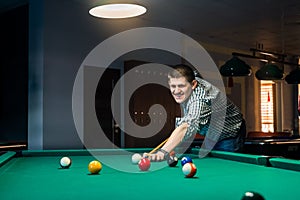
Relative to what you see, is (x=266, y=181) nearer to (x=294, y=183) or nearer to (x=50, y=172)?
(x=294, y=183)

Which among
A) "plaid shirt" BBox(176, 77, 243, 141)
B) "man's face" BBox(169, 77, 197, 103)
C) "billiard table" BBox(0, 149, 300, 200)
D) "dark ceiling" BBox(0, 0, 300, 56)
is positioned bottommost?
"billiard table" BBox(0, 149, 300, 200)

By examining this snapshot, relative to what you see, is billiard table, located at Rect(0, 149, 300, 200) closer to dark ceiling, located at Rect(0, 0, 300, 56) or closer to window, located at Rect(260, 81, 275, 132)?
dark ceiling, located at Rect(0, 0, 300, 56)

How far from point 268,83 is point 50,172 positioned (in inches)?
306

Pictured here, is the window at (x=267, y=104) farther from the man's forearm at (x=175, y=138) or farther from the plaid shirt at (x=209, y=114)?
the man's forearm at (x=175, y=138)

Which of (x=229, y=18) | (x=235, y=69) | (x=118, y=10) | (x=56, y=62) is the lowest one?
(x=235, y=69)

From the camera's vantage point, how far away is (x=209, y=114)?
2799 mm

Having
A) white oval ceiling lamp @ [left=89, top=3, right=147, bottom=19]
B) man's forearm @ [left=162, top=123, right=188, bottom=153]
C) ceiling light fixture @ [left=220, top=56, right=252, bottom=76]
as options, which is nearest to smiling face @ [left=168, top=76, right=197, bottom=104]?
man's forearm @ [left=162, top=123, right=188, bottom=153]

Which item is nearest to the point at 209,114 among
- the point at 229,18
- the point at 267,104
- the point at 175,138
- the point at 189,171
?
the point at 175,138

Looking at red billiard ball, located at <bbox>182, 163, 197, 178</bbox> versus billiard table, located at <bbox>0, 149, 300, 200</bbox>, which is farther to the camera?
red billiard ball, located at <bbox>182, 163, 197, 178</bbox>

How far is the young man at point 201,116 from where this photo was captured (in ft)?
8.55

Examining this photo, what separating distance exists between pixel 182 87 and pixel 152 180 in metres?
1.12

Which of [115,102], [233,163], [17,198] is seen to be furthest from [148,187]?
[115,102]

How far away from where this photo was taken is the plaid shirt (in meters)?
2.69

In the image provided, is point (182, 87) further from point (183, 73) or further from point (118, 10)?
point (118, 10)
